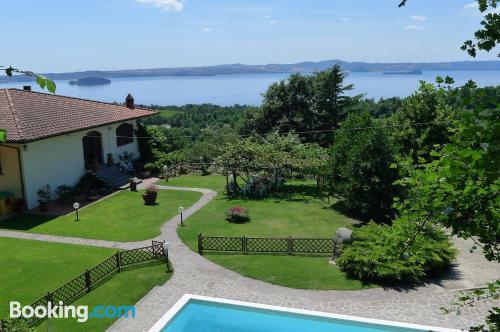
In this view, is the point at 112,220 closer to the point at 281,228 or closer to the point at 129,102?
the point at 281,228

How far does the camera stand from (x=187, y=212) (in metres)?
24.5

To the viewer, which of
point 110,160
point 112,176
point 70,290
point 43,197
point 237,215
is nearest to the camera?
point 70,290

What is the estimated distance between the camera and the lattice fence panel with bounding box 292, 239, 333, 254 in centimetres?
1858

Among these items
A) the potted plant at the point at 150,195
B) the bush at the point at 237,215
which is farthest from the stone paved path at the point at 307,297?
the potted plant at the point at 150,195

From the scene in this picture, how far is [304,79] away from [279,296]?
3806 cm

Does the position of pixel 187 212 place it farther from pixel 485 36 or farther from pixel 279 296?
pixel 485 36

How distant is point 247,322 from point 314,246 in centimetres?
618

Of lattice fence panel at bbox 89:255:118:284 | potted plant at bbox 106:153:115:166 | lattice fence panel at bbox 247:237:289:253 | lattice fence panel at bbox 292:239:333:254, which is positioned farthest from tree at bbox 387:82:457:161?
potted plant at bbox 106:153:115:166

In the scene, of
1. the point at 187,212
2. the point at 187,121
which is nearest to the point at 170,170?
the point at 187,212

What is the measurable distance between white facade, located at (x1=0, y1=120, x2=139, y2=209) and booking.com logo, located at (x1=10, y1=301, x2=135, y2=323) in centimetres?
1195

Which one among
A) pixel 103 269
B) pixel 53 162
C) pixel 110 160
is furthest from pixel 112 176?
pixel 103 269

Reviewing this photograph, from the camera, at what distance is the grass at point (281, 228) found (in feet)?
52.7

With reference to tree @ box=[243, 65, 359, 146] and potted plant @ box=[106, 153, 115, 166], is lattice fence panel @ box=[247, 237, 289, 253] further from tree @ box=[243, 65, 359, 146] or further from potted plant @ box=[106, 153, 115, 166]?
tree @ box=[243, 65, 359, 146]

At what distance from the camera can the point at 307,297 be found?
48.1 ft
